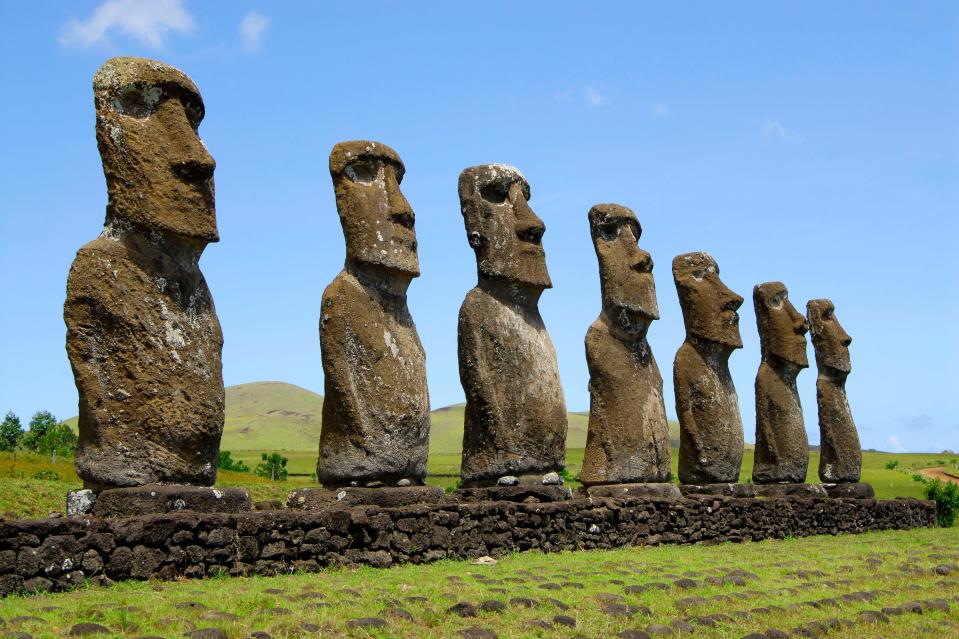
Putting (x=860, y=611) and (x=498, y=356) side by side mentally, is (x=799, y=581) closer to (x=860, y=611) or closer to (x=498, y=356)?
(x=860, y=611)

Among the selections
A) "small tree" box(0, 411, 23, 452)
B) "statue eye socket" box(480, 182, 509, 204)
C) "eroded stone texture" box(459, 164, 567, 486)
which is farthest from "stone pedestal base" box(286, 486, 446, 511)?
"small tree" box(0, 411, 23, 452)

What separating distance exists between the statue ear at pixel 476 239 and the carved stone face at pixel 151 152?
194 inches

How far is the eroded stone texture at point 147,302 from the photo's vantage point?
10406 mm

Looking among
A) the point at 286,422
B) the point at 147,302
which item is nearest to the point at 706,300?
the point at 147,302

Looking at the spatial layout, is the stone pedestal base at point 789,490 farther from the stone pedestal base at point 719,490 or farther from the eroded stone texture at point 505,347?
the eroded stone texture at point 505,347

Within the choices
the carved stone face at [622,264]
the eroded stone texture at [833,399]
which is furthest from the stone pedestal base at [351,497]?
the eroded stone texture at [833,399]

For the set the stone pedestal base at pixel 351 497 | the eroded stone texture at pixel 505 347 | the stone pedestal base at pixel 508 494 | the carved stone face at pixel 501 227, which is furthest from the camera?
the carved stone face at pixel 501 227

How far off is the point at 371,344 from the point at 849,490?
13.7m

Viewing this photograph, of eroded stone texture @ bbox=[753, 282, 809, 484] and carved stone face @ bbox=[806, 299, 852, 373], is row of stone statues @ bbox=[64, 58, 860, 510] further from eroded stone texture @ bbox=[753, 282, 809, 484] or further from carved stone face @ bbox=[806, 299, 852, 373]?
carved stone face @ bbox=[806, 299, 852, 373]

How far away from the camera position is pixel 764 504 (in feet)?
63.9

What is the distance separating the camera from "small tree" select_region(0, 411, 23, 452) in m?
67.4

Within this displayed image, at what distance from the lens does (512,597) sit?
979 centimetres

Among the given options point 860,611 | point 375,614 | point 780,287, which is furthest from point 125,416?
point 780,287

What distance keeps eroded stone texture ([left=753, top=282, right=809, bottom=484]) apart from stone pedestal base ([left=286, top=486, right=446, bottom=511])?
10.9 m
